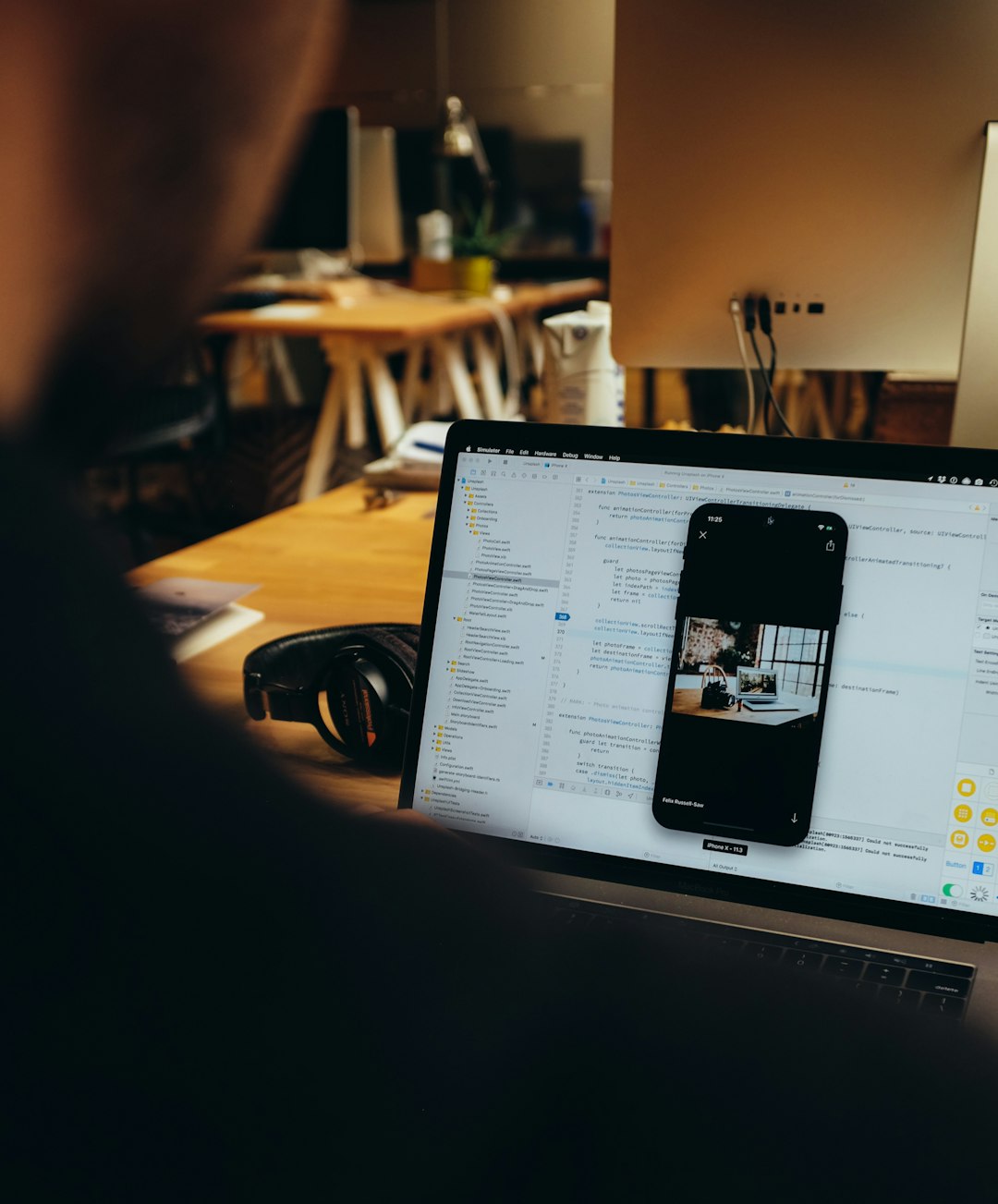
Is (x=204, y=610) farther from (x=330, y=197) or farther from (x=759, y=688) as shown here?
(x=330, y=197)

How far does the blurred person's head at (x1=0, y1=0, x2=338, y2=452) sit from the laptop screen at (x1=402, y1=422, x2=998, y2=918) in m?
0.48

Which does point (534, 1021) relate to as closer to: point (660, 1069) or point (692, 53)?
point (660, 1069)

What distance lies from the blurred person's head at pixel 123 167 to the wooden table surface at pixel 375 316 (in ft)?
8.63

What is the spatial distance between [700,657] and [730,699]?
30mm

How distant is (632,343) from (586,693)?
0.60 metres

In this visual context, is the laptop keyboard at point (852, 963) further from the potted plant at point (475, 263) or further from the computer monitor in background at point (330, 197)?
the computer monitor in background at point (330, 197)

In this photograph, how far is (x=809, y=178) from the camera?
1.03 m

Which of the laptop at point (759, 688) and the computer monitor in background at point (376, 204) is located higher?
the computer monitor in background at point (376, 204)

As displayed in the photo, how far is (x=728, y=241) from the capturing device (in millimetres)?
1087

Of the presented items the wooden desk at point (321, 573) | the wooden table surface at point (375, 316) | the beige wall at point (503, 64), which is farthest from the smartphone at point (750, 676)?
the beige wall at point (503, 64)

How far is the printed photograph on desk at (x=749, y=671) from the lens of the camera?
24.7 inches

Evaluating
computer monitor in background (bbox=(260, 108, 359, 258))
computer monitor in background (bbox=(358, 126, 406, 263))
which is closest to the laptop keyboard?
computer monitor in background (bbox=(260, 108, 359, 258))

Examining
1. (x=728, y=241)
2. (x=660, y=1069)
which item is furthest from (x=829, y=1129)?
(x=728, y=241)

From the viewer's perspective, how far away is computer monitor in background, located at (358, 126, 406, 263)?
4434mm
